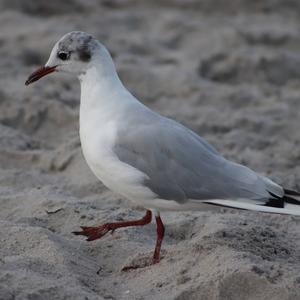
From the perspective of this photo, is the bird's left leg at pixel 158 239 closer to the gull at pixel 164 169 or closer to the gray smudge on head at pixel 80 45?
the gull at pixel 164 169

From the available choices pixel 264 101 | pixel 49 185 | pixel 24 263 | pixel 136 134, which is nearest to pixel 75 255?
pixel 24 263

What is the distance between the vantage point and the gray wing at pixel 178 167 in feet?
12.1

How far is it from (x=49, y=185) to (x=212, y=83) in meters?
2.74

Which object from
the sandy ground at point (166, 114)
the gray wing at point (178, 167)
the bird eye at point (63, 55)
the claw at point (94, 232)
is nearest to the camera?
the sandy ground at point (166, 114)

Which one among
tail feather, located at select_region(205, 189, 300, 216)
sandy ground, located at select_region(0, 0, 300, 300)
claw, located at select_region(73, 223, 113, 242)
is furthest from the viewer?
claw, located at select_region(73, 223, 113, 242)

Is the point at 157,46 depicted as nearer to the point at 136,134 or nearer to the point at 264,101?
the point at 264,101

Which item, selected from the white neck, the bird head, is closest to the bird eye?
the bird head

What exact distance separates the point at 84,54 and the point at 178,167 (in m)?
0.74

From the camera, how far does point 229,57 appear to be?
748 cm

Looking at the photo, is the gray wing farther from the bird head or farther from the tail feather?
the bird head

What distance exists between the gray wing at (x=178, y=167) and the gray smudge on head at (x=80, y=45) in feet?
1.45

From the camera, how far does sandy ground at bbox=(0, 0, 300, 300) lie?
3.46 m

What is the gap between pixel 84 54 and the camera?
3.97 metres

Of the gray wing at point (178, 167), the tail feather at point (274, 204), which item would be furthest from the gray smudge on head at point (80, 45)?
the tail feather at point (274, 204)
